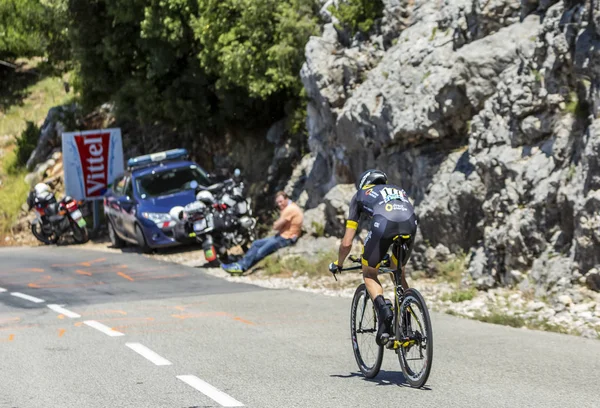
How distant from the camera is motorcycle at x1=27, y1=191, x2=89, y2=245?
87.4 feet

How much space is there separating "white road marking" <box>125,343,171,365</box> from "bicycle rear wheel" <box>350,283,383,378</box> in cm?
188

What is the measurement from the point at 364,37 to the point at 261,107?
25.3 feet

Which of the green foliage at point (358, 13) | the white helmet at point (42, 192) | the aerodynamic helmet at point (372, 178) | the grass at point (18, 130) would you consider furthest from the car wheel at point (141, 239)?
the aerodynamic helmet at point (372, 178)

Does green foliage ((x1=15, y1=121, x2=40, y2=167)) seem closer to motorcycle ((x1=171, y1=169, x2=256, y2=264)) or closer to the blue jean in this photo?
motorcycle ((x1=171, y1=169, x2=256, y2=264))

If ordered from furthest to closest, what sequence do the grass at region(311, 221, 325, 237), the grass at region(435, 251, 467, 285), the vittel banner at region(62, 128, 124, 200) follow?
1. the vittel banner at region(62, 128, 124, 200)
2. the grass at region(311, 221, 325, 237)
3. the grass at region(435, 251, 467, 285)

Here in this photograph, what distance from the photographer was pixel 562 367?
8.62m

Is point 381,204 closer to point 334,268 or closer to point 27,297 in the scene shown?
point 334,268

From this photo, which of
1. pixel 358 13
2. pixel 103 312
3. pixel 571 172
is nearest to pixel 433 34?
pixel 358 13

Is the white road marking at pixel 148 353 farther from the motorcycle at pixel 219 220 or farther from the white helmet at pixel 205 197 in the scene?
the white helmet at pixel 205 197

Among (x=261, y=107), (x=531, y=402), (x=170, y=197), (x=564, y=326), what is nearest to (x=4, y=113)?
(x=261, y=107)

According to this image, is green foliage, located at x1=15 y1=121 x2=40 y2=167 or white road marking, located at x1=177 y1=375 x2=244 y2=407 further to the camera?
green foliage, located at x1=15 y1=121 x2=40 y2=167

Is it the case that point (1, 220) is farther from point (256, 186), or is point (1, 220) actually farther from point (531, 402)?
point (531, 402)

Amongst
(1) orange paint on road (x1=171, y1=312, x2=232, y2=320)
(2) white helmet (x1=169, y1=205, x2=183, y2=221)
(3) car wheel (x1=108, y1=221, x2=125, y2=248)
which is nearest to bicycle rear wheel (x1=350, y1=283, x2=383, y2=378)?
(1) orange paint on road (x1=171, y1=312, x2=232, y2=320)

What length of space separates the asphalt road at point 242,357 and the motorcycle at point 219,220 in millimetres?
3554
